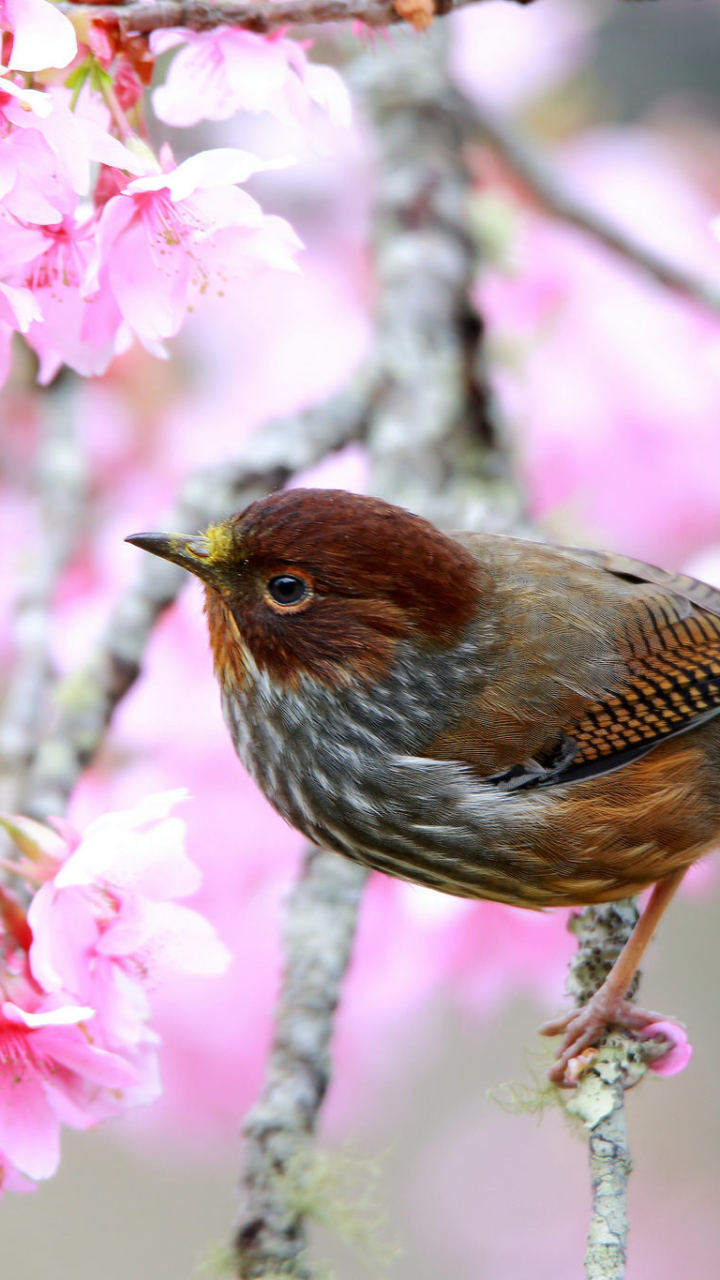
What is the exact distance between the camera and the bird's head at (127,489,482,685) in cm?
167

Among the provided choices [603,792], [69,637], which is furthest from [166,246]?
[69,637]

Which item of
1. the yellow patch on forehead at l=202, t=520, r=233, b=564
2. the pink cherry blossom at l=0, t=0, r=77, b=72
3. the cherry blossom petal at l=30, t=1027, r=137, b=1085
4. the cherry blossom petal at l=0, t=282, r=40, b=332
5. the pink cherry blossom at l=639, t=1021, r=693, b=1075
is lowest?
the cherry blossom petal at l=30, t=1027, r=137, b=1085

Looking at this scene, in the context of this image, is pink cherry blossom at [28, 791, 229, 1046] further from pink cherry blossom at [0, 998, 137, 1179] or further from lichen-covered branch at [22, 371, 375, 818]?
lichen-covered branch at [22, 371, 375, 818]

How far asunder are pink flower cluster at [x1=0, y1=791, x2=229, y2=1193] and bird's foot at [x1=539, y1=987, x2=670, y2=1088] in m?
0.57

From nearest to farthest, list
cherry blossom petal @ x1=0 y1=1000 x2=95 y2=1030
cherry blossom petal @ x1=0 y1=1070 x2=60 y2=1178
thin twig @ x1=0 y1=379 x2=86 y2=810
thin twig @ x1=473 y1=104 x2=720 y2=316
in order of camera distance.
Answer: cherry blossom petal @ x1=0 y1=1000 x2=95 y2=1030, cherry blossom petal @ x1=0 y1=1070 x2=60 y2=1178, thin twig @ x1=0 y1=379 x2=86 y2=810, thin twig @ x1=473 y1=104 x2=720 y2=316

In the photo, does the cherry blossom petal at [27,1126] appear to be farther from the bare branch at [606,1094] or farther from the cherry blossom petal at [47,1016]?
the bare branch at [606,1094]

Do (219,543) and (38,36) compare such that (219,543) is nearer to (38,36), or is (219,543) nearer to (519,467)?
(38,36)

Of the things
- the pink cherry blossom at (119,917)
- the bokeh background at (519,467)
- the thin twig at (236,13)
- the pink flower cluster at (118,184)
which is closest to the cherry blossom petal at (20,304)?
the pink flower cluster at (118,184)

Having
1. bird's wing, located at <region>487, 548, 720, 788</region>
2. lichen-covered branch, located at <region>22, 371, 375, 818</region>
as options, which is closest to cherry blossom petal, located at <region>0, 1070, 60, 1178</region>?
lichen-covered branch, located at <region>22, 371, 375, 818</region>

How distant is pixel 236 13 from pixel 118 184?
0.26 meters

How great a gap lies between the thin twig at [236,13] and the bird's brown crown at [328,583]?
564mm

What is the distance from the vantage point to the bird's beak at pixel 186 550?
1.74 meters

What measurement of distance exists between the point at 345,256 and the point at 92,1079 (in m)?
2.53

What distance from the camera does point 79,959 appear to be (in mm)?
1489
